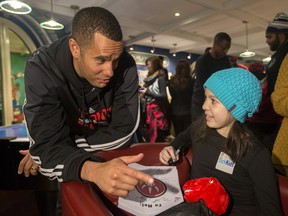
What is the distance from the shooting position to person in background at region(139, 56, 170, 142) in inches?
113

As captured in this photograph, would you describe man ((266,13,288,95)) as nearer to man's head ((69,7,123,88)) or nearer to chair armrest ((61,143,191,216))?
man's head ((69,7,123,88))

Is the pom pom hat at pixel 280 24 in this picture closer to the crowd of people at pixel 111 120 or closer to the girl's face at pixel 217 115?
the crowd of people at pixel 111 120

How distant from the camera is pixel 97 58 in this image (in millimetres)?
958

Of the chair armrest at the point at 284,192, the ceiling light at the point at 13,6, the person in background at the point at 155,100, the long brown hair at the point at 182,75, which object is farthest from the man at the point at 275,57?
the ceiling light at the point at 13,6

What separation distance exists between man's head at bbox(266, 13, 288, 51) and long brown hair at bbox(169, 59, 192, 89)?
4.31 ft

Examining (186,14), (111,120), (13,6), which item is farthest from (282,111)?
(186,14)

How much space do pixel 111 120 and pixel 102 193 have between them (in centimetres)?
41

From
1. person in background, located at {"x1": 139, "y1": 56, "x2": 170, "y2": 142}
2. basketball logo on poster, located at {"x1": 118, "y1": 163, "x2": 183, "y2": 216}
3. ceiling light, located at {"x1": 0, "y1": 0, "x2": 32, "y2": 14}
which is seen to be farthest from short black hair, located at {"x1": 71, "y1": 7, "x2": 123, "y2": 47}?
ceiling light, located at {"x1": 0, "y1": 0, "x2": 32, "y2": 14}

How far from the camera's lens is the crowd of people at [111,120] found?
32.9 inches

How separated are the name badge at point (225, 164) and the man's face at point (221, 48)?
1526 millimetres

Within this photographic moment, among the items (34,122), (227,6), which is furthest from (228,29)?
(34,122)

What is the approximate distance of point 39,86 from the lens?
893 mm

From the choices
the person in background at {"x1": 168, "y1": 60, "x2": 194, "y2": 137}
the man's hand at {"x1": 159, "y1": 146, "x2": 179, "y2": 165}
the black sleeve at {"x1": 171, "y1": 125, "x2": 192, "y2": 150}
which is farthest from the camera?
the person in background at {"x1": 168, "y1": 60, "x2": 194, "y2": 137}

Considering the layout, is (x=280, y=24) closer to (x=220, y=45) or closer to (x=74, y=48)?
(x=220, y=45)
